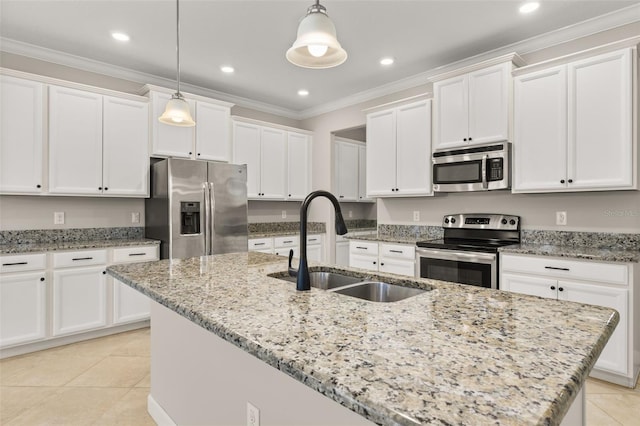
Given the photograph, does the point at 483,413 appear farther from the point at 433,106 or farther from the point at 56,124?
the point at 56,124

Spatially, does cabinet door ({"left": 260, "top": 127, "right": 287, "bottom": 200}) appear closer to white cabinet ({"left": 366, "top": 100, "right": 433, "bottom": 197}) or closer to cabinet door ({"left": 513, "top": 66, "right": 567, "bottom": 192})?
white cabinet ({"left": 366, "top": 100, "right": 433, "bottom": 197})

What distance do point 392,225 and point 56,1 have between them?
3830 millimetres

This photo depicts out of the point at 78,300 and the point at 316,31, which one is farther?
the point at 78,300

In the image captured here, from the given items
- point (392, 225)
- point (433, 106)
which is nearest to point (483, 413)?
point (433, 106)

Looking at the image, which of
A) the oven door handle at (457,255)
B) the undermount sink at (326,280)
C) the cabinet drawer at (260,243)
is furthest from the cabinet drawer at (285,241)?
the undermount sink at (326,280)

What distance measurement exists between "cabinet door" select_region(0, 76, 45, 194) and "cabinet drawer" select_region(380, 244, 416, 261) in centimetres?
335

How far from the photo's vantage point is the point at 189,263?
78.4 inches

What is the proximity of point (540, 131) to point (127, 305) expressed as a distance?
4136mm

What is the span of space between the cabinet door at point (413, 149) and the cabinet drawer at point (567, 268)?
1.19 meters

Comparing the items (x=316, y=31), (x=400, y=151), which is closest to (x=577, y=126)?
(x=400, y=151)

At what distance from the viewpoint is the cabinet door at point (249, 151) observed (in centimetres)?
455

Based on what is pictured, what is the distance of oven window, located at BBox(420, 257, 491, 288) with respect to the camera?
9.66 ft

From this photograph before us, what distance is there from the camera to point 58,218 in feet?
11.5

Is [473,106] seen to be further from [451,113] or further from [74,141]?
[74,141]
